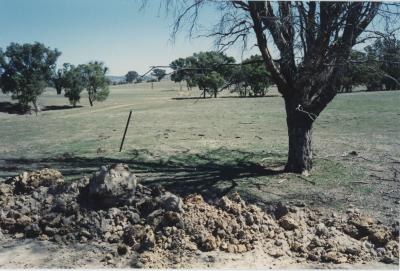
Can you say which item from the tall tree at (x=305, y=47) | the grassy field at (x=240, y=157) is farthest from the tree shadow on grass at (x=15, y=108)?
the tall tree at (x=305, y=47)

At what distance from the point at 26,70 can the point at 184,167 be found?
42.6 metres

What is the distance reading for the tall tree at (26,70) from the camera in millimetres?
46469

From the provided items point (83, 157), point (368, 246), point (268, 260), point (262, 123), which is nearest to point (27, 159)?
point (83, 157)

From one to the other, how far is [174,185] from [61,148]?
7.05 meters

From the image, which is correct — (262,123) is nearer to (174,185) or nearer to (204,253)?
(174,185)

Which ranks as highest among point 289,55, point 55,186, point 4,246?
point 289,55

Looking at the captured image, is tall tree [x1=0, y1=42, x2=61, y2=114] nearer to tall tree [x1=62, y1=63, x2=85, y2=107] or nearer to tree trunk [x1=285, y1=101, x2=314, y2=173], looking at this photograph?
tall tree [x1=62, y1=63, x2=85, y2=107]

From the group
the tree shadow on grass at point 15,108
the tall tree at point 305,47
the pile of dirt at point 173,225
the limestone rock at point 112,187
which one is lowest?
the tree shadow on grass at point 15,108

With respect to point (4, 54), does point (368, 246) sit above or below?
below

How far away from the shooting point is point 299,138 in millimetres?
9758

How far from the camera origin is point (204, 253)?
5883 millimetres

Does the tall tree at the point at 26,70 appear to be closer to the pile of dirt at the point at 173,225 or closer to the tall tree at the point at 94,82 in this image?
the tall tree at the point at 94,82

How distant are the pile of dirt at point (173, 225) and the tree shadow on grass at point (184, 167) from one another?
3.98 ft

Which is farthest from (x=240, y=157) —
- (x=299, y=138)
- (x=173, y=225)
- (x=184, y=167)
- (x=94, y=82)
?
(x=94, y=82)
